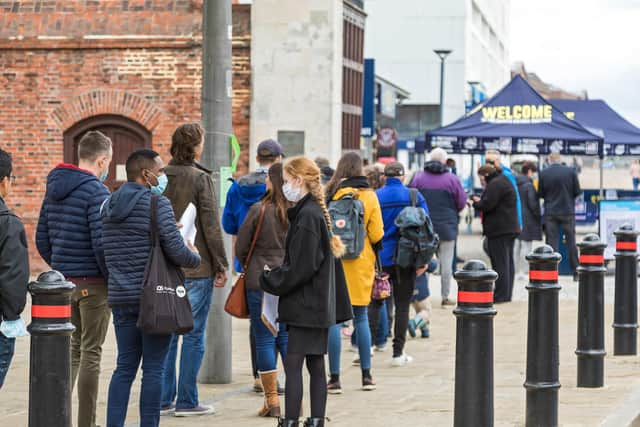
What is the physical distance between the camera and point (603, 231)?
20531mm

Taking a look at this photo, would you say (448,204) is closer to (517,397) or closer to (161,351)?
(517,397)

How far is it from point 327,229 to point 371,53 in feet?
209

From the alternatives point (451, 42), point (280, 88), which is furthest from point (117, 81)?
point (451, 42)

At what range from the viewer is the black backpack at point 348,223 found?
10070 mm

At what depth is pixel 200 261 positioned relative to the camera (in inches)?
299

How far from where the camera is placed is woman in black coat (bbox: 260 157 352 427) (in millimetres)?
7605

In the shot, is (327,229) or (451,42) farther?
(451,42)

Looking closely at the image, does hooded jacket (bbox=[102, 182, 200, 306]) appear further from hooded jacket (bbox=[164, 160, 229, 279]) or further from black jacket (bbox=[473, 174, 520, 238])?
black jacket (bbox=[473, 174, 520, 238])

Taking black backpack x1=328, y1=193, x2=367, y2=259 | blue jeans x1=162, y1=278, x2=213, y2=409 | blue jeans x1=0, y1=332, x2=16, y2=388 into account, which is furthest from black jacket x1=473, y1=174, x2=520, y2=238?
blue jeans x1=0, y1=332, x2=16, y2=388

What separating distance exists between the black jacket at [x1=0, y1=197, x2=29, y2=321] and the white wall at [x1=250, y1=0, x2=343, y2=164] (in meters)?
13.3

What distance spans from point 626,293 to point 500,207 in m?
4.99

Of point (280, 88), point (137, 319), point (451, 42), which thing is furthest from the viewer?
point (451, 42)

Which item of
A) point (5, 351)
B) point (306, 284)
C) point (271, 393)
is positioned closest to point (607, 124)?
point (271, 393)

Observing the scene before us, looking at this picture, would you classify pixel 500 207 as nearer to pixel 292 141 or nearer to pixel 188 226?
pixel 292 141
